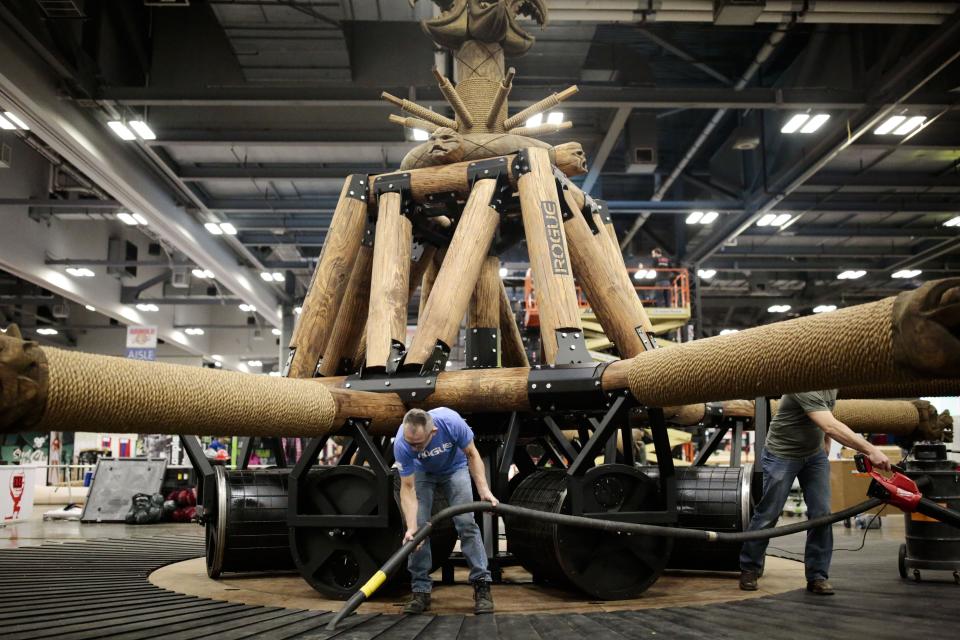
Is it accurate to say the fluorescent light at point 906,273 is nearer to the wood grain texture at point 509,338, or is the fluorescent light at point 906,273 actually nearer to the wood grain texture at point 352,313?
the wood grain texture at point 509,338

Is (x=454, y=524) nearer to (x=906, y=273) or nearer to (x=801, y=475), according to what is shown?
(x=801, y=475)

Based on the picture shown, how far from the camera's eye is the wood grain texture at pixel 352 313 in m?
6.41

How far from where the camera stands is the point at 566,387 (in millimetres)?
4992

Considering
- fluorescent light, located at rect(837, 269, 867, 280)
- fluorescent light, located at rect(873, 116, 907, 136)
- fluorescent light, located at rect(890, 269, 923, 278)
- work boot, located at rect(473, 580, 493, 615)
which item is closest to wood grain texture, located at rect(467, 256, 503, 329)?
work boot, located at rect(473, 580, 493, 615)

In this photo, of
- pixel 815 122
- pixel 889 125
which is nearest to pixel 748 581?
pixel 815 122

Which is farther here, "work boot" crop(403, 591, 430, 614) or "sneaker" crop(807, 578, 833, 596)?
"sneaker" crop(807, 578, 833, 596)

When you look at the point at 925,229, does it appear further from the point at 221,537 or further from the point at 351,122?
the point at 221,537

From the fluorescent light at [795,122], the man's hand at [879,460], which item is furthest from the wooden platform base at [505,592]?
the fluorescent light at [795,122]

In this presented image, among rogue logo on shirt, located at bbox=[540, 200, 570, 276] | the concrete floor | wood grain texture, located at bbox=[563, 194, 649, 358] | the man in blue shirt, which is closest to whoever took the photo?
the man in blue shirt

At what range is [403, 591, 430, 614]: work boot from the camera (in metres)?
4.55

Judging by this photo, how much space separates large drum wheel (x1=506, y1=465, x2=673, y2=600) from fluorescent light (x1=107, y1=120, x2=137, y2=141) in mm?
9211

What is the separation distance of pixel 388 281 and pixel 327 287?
543mm

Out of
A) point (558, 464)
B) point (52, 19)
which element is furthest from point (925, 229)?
point (52, 19)

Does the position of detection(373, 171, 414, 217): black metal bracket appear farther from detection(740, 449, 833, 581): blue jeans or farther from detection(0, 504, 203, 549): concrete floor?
detection(0, 504, 203, 549): concrete floor
